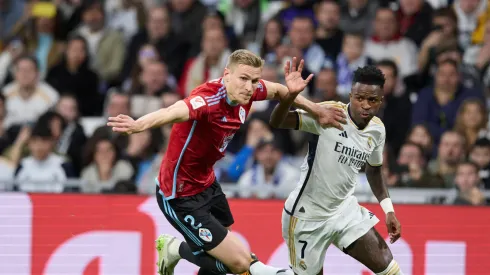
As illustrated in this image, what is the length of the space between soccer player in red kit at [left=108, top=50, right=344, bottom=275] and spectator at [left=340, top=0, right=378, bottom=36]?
17.1ft

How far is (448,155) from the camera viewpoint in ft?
33.1

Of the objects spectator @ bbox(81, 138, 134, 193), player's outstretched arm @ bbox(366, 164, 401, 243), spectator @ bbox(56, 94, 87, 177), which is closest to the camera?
player's outstretched arm @ bbox(366, 164, 401, 243)

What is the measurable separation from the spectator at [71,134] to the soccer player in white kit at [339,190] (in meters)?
4.07

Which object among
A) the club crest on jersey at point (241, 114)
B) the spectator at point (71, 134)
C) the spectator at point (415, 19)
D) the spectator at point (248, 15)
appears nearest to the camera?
the club crest on jersey at point (241, 114)

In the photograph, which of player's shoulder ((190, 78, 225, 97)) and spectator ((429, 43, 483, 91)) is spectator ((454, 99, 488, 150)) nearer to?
spectator ((429, 43, 483, 91))

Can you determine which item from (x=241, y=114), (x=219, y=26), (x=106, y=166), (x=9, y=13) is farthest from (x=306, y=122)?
(x=9, y=13)

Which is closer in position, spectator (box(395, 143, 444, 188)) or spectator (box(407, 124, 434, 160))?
spectator (box(395, 143, 444, 188))

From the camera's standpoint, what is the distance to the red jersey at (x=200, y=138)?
6.65 metres

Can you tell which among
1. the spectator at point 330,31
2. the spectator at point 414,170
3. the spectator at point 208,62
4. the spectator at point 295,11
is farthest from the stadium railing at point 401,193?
the spectator at point 295,11

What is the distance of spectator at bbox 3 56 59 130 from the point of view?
11664 millimetres

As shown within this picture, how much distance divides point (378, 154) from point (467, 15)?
17.3ft

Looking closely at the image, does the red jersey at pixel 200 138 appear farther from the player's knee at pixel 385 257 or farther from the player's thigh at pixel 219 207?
the player's knee at pixel 385 257

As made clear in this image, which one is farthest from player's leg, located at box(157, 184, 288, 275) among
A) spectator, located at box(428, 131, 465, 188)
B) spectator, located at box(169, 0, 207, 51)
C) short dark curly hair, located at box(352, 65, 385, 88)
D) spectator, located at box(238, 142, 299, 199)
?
spectator, located at box(169, 0, 207, 51)

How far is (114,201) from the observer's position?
844 cm
